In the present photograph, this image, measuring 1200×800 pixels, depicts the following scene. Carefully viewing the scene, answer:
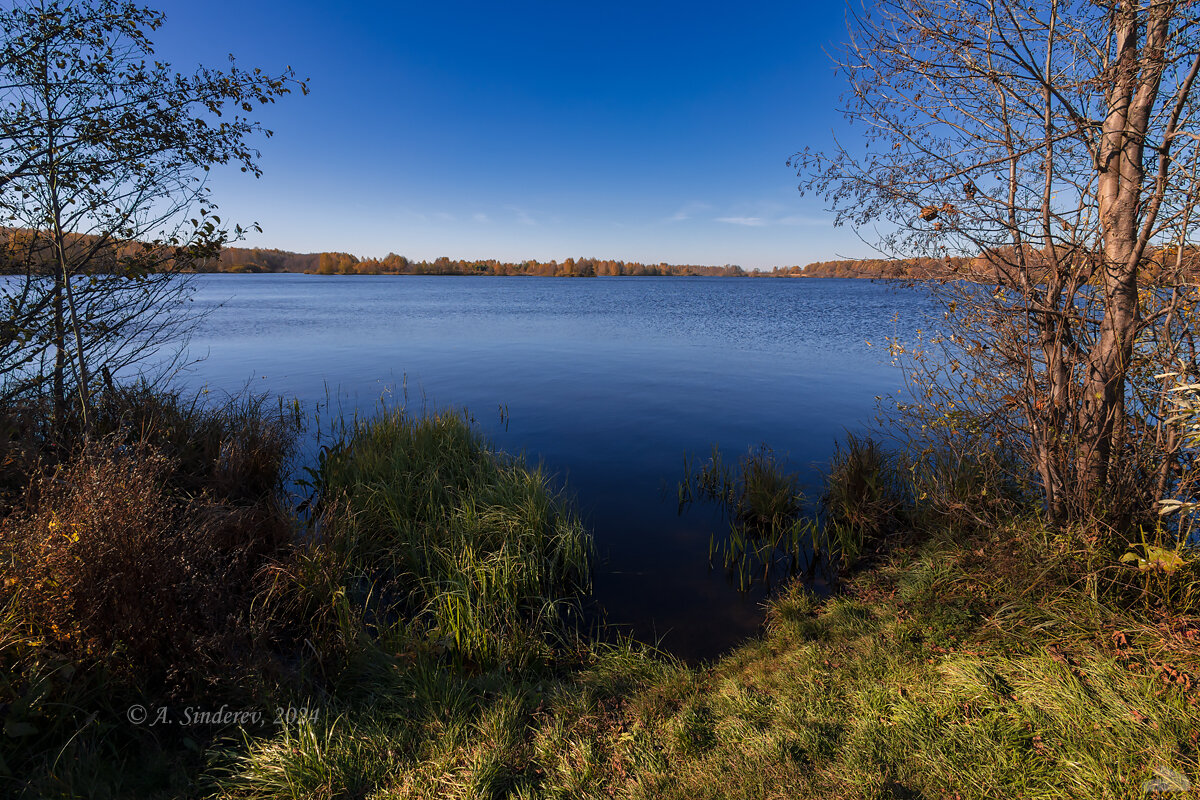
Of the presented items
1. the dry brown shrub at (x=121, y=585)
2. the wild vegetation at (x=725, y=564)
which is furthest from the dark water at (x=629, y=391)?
the dry brown shrub at (x=121, y=585)

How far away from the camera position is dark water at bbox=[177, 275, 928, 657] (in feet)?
22.0

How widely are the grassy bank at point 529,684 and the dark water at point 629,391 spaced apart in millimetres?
1450

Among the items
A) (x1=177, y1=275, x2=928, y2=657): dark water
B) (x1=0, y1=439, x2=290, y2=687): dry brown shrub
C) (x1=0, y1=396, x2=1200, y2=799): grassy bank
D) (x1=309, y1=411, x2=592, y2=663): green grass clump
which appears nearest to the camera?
(x1=0, y1=396, x2=1200, y2=799): grassy bank

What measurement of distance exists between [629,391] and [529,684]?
1267 centimetres

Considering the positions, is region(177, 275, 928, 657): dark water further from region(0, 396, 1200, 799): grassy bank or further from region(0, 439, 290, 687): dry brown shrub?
region(0, 439, 290, 687): dry brown shrub

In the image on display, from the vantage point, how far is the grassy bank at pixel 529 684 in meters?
3.01

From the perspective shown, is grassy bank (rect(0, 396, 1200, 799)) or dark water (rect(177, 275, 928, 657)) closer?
grassy bank (rect(0, 396, 1200, 799))

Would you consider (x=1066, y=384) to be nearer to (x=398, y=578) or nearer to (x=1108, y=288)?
(x=1108, y=288)

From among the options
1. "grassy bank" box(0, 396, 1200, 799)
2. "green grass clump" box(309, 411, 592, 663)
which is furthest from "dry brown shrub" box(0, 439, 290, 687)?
"green grass clump" box(309, 411, 592, 663)

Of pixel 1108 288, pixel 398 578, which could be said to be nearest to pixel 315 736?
pixel 398 578

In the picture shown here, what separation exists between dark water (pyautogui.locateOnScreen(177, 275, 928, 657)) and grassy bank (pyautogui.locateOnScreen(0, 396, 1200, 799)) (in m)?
1.45

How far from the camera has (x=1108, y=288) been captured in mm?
4492

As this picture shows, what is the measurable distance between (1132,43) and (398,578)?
358 inches

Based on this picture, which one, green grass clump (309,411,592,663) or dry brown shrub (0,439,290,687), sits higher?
dry brown shrub (0,439,290,687)
